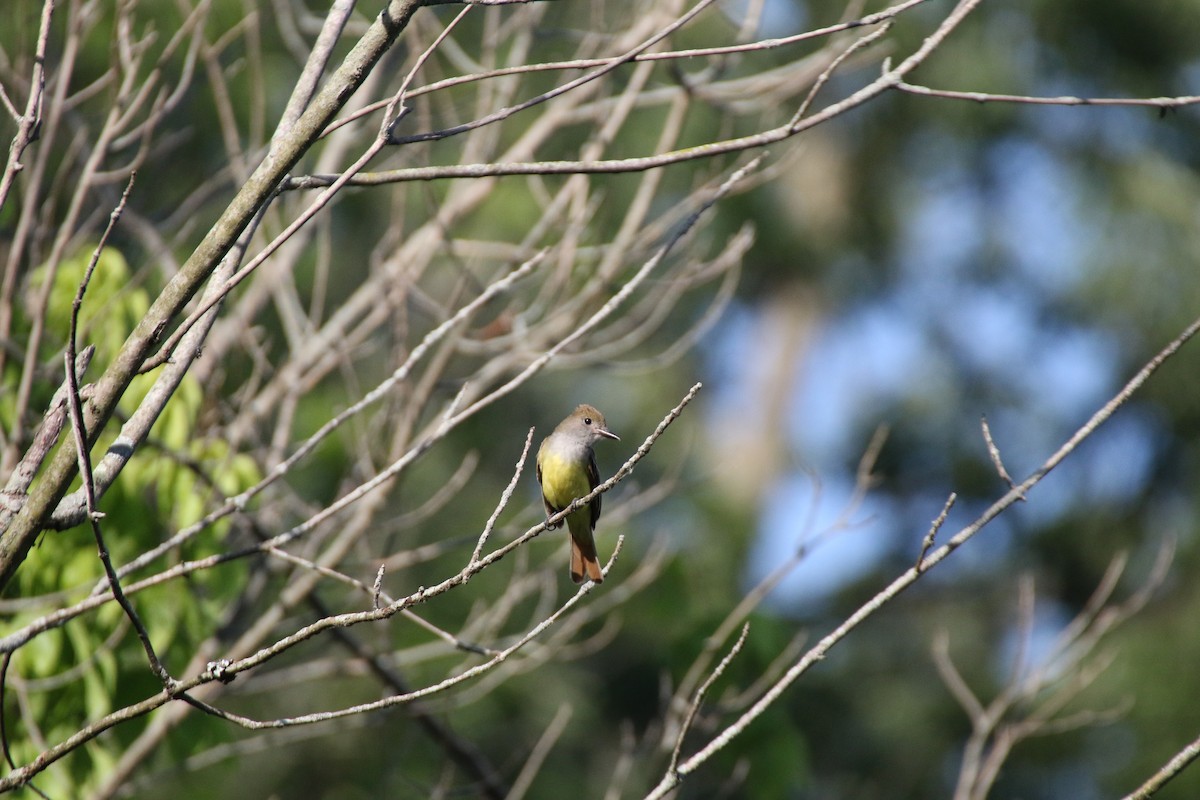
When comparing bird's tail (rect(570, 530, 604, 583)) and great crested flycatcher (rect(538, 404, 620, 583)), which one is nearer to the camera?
bird's tail (rect(570, 530, 604, 583))

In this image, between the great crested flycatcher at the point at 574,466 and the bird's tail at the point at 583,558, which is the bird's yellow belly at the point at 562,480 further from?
the bird's tail at the point at 583,558

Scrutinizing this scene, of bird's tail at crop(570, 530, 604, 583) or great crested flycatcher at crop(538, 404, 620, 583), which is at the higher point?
great crested flycatcher at crop(538, 404, 620, 583)

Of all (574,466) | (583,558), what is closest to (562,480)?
(574,466)

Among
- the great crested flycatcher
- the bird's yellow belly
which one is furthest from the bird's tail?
the bird's yellow belly

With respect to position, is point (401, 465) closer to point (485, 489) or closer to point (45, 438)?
point (45, 438)

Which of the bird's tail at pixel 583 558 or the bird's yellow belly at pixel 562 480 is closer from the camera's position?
the bird's tail at pixel 583 558

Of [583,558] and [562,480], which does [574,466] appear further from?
[583,558]

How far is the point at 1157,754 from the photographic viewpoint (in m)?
11.1

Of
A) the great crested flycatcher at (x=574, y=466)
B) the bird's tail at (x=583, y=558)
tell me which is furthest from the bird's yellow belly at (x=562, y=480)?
the bird's tail at (x=583, y=558)

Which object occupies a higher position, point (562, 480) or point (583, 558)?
point (562, 480)

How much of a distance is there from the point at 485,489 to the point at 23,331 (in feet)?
30.9

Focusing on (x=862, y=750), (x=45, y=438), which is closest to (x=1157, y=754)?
(x=862, y=750)

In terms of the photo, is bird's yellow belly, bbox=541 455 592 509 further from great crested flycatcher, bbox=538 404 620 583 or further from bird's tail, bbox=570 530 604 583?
bird's tail, bbox=570 530 604 583

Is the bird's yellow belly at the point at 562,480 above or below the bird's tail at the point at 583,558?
above
